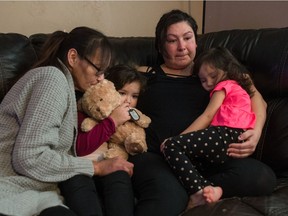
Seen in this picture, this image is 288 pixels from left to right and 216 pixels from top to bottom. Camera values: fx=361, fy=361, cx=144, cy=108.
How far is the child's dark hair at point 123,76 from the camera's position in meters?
1.52

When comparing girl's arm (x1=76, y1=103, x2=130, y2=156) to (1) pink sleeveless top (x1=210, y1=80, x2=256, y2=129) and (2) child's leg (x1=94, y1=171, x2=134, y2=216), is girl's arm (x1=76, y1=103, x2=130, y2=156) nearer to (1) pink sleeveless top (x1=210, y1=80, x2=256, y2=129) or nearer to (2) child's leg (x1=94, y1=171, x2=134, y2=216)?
(2) child's leg (x1=94, y1=171, x2=134, y2=216)

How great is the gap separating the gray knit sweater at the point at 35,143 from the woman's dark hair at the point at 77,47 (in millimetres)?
149

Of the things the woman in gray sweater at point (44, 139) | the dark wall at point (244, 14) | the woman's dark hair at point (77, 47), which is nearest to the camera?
the woman in gray sweater at point (44, 139)

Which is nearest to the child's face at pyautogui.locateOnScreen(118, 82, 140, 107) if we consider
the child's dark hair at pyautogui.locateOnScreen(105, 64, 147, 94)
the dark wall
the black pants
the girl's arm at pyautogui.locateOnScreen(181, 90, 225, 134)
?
the child's dark hair at pyautogui.locateOnScreen(105, 64, 147, 94)

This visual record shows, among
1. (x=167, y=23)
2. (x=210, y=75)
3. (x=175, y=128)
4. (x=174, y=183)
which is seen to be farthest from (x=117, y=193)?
(x=167, y=23)

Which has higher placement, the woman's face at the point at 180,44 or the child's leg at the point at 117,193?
the woman's face at the point at 180,44

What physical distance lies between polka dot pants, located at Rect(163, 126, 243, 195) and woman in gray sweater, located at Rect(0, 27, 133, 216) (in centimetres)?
17

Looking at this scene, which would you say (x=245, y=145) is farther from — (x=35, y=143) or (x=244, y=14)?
(x=244, y=14)

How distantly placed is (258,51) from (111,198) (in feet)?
3.23

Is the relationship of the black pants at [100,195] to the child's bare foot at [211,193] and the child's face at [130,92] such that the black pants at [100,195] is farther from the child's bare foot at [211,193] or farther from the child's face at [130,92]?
the child's face at [130,92]

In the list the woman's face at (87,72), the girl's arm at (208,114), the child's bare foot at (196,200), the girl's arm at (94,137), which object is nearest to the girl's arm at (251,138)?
the girl's arm at (208,114)

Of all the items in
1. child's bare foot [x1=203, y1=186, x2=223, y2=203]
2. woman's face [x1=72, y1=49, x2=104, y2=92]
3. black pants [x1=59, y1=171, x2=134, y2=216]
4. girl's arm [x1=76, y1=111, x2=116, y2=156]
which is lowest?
child's bare foot [x1=203, y1=186, x2=223, y2=203]

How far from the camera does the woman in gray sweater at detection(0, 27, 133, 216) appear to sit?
110cm

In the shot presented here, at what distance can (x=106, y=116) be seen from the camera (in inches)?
55.1
